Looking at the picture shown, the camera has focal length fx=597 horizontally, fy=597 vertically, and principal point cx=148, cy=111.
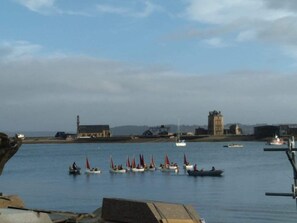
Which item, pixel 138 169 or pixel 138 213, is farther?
pixel 138 169

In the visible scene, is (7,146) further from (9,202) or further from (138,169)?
(138,169)

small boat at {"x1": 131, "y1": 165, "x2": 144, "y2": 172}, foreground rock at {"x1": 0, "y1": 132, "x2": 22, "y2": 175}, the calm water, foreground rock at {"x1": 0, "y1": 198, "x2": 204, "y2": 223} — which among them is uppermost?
foreground rock at {"x1": 0, "y1": 132, "x2": 22, "y2": 175}

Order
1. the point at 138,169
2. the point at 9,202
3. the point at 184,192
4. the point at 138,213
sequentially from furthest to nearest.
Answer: the point at 138,169 < the point at 184,192 < the point at 9,202 < the point at 138,213

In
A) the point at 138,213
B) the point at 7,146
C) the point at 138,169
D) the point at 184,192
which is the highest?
the point at 7,146

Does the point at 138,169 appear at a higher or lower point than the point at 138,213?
lower

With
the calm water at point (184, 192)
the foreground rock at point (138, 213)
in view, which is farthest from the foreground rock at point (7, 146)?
the calm water at point (184, 192)

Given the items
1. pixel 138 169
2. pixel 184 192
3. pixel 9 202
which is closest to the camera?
pixel 9 202

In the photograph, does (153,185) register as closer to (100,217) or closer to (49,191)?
(49,191)

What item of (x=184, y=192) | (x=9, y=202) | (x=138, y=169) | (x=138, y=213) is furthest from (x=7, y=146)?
(x=138, y=169)

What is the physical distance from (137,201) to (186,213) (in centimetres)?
112

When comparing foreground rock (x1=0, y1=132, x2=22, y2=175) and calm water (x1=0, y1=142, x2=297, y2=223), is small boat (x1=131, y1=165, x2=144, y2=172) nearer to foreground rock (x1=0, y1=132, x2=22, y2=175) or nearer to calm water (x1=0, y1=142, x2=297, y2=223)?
calm water (x1=0, y1=142, x2=297, y2=223)

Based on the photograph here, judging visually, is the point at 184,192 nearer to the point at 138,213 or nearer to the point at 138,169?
the point at 138,169

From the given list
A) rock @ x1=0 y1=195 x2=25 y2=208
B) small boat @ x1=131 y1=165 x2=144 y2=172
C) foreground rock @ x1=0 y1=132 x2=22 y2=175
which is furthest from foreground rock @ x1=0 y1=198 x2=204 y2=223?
small boat @ x1=131 y1=165 x2=144 y2=172

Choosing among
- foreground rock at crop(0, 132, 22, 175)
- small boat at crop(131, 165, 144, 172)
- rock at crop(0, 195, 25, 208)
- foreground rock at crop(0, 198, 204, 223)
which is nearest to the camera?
foreground rock at crop(0, 198, 204, 223)
